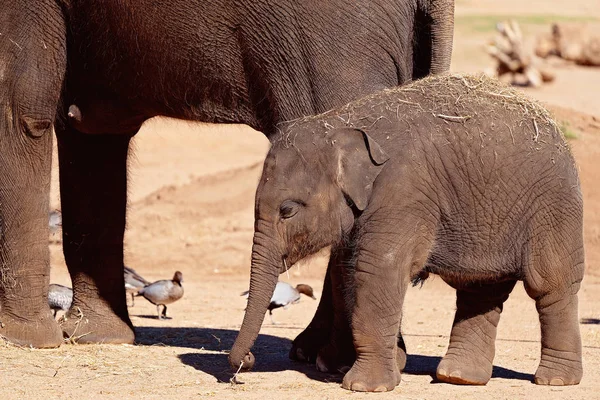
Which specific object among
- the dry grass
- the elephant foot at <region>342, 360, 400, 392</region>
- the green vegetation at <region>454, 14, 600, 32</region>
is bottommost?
the elephant foot at <region>342, 360, 400, 392</region>

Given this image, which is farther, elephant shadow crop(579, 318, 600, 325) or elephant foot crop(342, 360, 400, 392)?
elephant shadow crop(579, 318, 600, 325)

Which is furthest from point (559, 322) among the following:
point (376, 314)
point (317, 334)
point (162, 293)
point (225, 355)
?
point (162, 293)

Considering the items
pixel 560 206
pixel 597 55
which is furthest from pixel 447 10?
pixel 597 55

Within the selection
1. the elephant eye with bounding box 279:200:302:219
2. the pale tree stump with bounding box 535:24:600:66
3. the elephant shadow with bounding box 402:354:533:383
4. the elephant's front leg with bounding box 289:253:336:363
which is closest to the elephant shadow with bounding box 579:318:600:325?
the elephant shadow with bounding box 402:354:533:383

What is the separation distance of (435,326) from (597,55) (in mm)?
18766

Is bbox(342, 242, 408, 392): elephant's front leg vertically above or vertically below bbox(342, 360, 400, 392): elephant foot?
above

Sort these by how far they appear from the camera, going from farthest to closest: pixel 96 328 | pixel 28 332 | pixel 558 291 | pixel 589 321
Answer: pixel 589 321, pixel 96 328, pixel 28 332, pixel 558 291

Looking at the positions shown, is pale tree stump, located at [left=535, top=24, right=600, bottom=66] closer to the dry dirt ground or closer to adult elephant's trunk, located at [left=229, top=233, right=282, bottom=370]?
the dry dirt ground

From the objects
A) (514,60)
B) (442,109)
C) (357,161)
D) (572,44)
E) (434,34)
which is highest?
(572,44)

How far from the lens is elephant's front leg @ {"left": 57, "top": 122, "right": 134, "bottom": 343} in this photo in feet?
27.8

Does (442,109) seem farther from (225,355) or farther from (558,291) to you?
(225,355)

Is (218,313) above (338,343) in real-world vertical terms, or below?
above

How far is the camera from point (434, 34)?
23.9ft

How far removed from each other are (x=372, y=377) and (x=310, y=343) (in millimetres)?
1185
